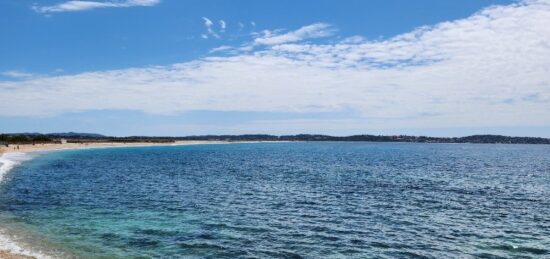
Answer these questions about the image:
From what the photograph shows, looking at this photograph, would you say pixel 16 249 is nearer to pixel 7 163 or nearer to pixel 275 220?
pixel 275 220

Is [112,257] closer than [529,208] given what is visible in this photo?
Yes

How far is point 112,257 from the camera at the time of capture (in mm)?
25922

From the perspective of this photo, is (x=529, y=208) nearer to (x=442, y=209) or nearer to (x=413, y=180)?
(x=442, y=209)

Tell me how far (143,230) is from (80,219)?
23.0 feet

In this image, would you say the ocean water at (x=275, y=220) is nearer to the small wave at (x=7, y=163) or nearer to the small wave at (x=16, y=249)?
the small wave at (x=16, y=249)

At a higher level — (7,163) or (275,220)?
(7,163)

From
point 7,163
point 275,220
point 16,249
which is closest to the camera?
point 16,249

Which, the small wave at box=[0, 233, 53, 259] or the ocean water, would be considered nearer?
the small wave at box=[0, 233, 53, 259]

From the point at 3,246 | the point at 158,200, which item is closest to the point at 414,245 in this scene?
the point at 3,246

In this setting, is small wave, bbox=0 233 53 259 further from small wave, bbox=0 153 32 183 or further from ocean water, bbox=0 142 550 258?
small wave, bbox=0 153 32 183

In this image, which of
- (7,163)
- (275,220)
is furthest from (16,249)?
(7,163)

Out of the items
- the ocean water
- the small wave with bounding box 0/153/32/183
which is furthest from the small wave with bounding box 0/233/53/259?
the small wave with bounding box 0/153/32/183

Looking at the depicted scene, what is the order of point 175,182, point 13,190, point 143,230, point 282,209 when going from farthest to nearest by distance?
point 175,182 → point 13,190 → point 282,209 → point 143,230

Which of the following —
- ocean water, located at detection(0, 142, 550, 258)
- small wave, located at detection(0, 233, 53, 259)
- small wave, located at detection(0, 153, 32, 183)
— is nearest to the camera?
small wave, located at detection(0, 233, 53, 259)
